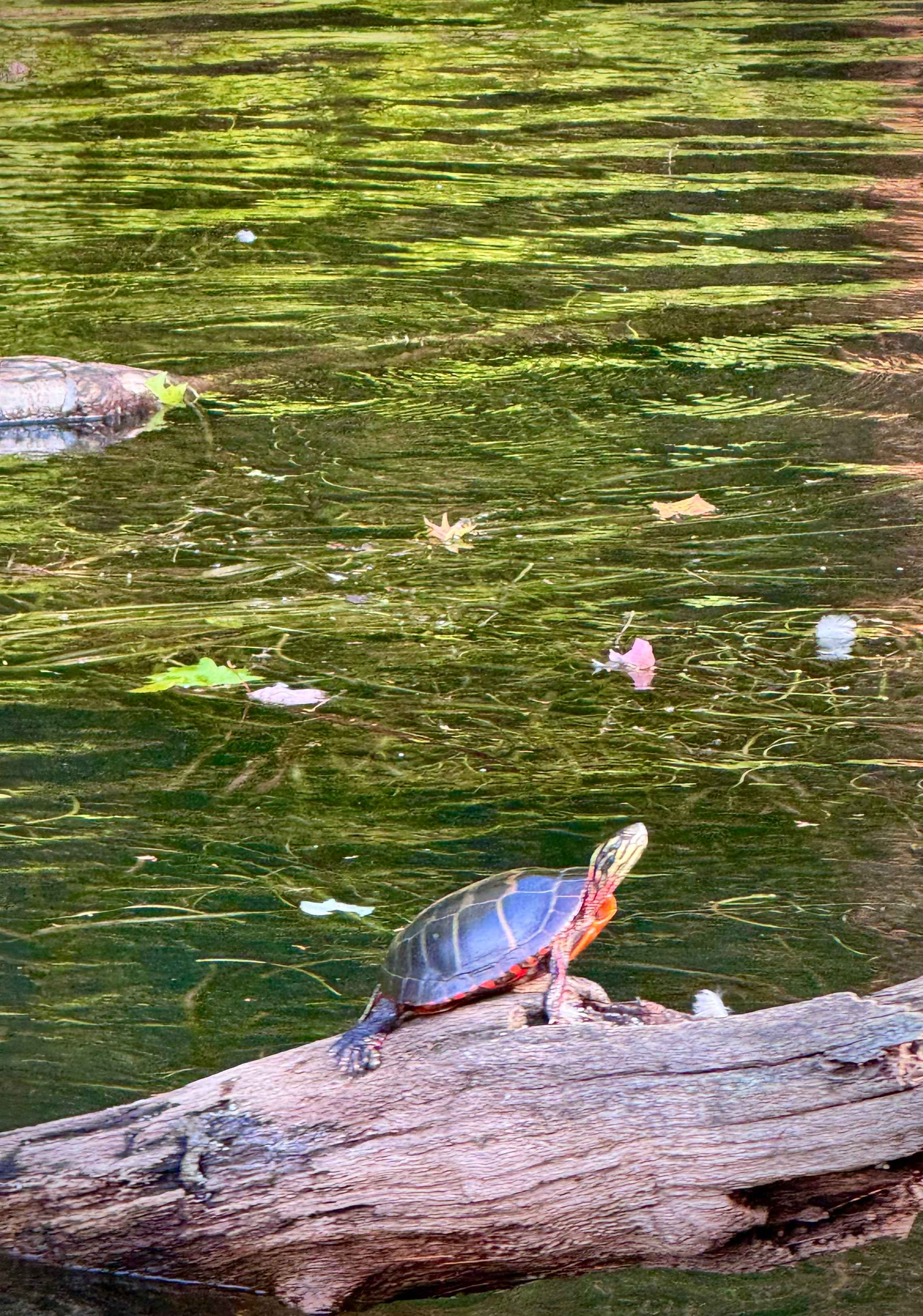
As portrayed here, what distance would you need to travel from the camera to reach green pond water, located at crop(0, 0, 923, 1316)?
337 centimetres

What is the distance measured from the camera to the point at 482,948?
2596 millimetres

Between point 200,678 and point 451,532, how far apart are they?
132 centimetres

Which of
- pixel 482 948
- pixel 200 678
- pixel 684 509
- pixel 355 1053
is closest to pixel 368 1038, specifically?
pixel 355 1053

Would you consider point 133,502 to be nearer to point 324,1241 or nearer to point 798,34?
point 324,1241

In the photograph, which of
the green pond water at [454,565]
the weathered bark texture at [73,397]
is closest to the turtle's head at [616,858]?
the green pond water at [454,565]

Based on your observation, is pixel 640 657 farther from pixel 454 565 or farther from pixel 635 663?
pixel 454 565

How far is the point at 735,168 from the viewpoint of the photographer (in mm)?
9766

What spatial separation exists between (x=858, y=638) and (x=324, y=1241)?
9.41ft

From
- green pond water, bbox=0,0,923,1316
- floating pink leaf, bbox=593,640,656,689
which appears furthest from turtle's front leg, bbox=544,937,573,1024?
floating pink leaf, bbox=593,640,656,689

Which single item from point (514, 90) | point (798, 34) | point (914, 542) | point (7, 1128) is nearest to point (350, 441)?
point (914, 542)

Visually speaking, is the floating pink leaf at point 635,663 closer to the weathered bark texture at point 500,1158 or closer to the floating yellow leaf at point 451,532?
the floating yellow leaf at point 451,532

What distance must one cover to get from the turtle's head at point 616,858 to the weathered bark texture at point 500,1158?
0.87ft

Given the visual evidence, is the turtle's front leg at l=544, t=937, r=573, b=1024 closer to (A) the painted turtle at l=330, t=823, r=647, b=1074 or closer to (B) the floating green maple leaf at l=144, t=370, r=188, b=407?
(A) the painted turtle at l=330, t=823, r=647, b=1074

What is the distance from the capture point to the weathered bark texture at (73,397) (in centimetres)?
669
